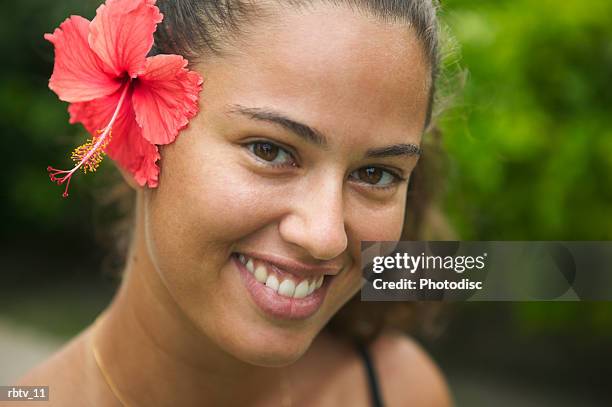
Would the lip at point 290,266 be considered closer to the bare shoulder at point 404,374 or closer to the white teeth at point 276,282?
the white teeth at point 276,282

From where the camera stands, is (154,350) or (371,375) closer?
(154,350)

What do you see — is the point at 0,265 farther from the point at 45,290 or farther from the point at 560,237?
the point at 560,237

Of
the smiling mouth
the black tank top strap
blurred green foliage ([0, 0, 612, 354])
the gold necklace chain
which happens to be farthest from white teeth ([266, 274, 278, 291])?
blurred green foliage ([0, 0, 612, 354])

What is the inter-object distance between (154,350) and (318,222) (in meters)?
0.58

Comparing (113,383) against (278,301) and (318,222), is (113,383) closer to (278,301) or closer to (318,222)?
(278,301)

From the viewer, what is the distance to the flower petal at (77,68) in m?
1.48

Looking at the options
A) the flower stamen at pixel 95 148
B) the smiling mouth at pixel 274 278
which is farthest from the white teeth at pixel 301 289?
A: the flower stamen at pixel 95 148

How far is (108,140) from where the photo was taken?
1.51 metres

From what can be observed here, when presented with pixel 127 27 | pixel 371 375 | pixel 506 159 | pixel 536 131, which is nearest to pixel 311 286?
pixel 127 27

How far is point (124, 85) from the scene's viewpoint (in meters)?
1.51

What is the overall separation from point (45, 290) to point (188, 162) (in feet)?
12.8

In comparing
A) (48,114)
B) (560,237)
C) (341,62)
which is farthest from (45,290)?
(341,62)

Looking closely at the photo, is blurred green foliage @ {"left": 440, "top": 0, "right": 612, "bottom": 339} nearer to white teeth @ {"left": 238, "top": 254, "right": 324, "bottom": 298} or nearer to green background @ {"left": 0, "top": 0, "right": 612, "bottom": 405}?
green background @ {"left": 0, "top": 0, "right": 612, "bottom": 405}

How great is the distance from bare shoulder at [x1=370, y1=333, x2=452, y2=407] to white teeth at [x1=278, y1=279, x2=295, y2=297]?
0.84m
